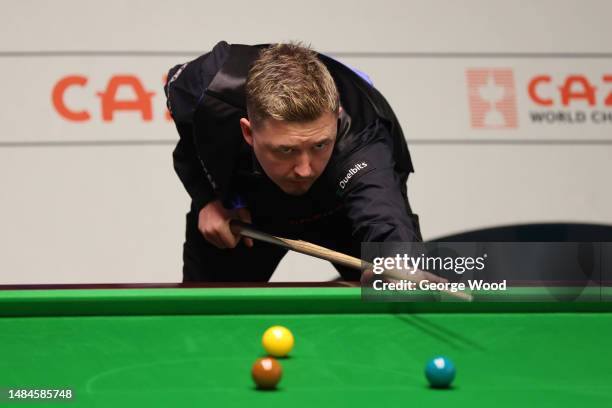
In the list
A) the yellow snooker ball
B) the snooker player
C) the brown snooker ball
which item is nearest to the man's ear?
the snooker player

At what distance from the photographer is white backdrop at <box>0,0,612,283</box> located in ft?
14.0

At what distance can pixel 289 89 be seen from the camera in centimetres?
228

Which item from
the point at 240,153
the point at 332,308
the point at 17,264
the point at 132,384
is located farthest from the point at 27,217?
the point at 132,384

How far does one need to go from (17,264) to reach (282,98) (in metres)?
2.44

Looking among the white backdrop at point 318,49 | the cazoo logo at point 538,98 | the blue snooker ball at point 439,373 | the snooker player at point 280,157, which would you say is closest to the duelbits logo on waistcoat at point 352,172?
the snooker player at point 280,157

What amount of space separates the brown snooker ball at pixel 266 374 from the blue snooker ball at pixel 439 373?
9.0 inches

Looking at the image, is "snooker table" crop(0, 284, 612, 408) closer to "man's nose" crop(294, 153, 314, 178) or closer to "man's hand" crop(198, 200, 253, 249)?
"man's nose" crop(294, 153, 314, 178)

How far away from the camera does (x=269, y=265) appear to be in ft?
10.2

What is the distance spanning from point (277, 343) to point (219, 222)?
1169 mm

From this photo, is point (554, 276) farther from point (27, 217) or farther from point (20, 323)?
point (27, 217)

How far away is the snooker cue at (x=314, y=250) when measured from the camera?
6.75 feet

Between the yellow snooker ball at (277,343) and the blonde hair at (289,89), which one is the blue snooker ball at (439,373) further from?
the blonde hair at (289,89)

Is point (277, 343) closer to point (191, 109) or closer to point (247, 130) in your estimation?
point (247, 130)

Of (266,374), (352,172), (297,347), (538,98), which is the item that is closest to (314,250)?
(352,172)
